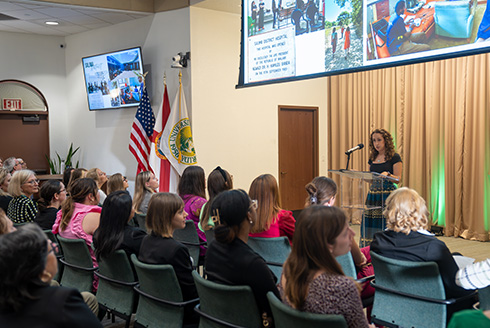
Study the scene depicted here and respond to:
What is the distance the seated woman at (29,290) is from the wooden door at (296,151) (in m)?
6.49

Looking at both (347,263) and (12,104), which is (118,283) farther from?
(12,104)

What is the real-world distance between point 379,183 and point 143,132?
12.0ft

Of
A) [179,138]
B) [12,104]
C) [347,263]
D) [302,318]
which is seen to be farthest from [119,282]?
[12,104]

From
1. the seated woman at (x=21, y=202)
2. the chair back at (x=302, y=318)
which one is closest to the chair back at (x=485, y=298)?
the chair back at (x=302, y=318)

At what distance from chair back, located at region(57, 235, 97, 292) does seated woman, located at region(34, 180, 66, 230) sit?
0.59 metres

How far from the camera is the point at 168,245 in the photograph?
2.73 metres

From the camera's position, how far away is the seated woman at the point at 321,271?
5.92ft

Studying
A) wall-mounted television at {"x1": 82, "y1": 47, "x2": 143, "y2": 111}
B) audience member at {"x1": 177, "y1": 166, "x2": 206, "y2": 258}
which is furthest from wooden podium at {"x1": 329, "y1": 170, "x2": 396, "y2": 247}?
wall-mounted television at {"x1": 82, "y1": 47, "x2": 143, "y2": 111}

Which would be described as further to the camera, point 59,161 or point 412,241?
point 59,161

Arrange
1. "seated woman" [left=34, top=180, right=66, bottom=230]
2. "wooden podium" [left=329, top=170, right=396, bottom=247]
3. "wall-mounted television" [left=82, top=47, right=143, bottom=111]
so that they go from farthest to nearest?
"wall-mounted television" [left=82, top=47, right=143, bottom=111] < "wooden podium" [left=329, top=170, right=396, bottom=247] < "seated woman" [left=34, top=180, right=66, bottom=230]

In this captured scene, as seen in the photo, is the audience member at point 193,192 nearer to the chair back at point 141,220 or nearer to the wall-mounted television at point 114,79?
the chair back at point 141,220

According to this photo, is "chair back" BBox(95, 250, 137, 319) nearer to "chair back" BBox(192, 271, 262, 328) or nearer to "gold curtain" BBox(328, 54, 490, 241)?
"chair back" BBox(192, 271, 262, 328)

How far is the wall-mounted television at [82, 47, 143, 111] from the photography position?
297 inches

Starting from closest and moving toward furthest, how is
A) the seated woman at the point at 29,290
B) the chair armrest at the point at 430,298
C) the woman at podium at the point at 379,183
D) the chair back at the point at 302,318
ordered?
the seated woman at the point at 29,290
the chair back at the point at 302,318
the chair armrest at the point at 430,298
the woman at podium at the point at 379,183
